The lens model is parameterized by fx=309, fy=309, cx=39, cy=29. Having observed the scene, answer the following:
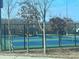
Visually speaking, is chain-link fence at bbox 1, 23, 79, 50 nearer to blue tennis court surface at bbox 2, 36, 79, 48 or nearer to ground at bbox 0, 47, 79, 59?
blue tennis court surface at bbox 2, 36, 79, 48

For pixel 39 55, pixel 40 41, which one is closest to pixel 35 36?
pixel 40 41

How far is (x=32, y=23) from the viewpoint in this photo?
24312 mm

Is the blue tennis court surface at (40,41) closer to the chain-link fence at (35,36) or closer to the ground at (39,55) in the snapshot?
the chain-link fence at (35,36)

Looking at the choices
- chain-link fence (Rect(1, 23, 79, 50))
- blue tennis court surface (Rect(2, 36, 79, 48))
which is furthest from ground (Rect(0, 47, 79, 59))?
blue tennis court surface (Rect(2, 36, 79, 48))

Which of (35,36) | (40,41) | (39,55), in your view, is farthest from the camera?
(40,41)

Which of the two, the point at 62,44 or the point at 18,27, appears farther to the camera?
the point at 62,44

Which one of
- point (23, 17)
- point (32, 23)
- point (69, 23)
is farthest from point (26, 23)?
point (69, 23)

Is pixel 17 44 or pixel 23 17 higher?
pixel 23 17

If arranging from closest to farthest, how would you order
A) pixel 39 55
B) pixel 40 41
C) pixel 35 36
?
pixel 39 55 < pixel 35 36 < pixel 40 41

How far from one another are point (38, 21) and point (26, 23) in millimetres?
2025

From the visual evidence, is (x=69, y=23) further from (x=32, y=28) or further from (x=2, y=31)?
(x=2, y=31)

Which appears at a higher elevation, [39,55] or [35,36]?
[35,36]

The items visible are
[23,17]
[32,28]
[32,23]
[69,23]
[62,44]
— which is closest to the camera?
[23,17]

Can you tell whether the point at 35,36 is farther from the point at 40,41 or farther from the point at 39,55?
the point at 39,55
